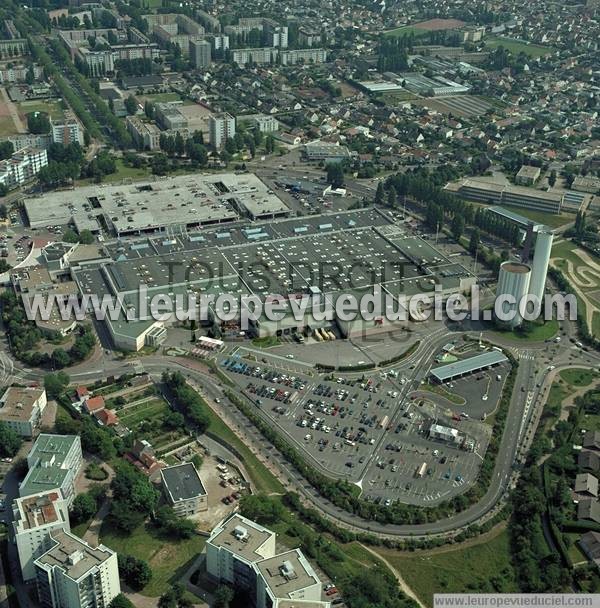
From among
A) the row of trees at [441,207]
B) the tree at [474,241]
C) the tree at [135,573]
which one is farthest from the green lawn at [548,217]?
the tree at [135,573]

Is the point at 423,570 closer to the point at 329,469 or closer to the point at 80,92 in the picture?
the point at 329,469

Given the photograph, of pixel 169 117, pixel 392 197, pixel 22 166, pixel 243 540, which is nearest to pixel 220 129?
pixel 169 117

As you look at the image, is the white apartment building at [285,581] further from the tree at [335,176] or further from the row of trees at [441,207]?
the tree at [335,176]

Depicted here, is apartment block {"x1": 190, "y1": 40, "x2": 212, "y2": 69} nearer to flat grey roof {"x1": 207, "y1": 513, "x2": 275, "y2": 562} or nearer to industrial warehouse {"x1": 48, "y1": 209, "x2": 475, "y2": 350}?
industrial warehouse {"x1": 48, "y1": 209, "x2": 475, "y2": 350}

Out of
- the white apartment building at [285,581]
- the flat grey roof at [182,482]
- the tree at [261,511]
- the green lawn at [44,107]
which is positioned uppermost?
the green lawn at [44,107]

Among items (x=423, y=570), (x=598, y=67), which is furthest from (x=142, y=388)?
(x=598, y=67)

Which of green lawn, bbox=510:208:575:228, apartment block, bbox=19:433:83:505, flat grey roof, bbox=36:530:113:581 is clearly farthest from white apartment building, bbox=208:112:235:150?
flat grey roof, bbox=36:530:113:581

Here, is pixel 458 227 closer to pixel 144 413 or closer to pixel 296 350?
pixel 296 350
